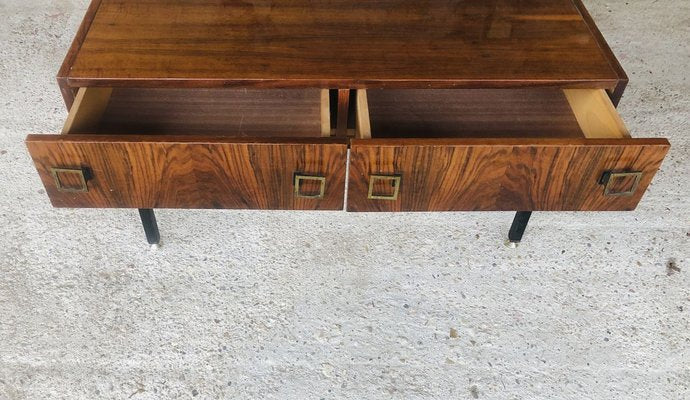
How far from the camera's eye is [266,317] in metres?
0.95

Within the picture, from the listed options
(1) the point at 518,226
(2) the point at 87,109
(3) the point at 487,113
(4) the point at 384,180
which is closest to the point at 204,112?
(2) the point at 87,109

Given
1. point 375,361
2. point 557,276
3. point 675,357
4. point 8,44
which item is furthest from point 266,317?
point 8,44

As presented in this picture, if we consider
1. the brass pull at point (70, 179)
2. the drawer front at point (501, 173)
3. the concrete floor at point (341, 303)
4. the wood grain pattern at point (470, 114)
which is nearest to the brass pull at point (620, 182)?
the drawer front at point (501, 173)

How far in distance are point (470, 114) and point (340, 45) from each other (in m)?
0.23

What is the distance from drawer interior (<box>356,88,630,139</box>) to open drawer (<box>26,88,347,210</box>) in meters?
0.11

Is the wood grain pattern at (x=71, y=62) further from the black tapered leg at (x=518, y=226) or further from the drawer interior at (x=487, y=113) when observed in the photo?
the black tapered leg at (x=518, y=226)

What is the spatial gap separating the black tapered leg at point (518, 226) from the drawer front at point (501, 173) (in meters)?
0.15

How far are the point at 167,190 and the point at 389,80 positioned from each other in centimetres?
33

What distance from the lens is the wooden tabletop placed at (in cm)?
83

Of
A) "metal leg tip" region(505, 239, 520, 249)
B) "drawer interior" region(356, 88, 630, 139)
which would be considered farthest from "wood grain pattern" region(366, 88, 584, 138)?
"metal leg tip" region(505, 239, 520, 249)

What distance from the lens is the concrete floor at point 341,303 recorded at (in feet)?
2.89

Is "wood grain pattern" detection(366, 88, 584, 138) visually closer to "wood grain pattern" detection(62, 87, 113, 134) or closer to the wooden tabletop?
the wooden tabletop

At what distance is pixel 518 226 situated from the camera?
1.02 metres

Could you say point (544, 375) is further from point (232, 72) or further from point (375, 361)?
point (232, 72)
